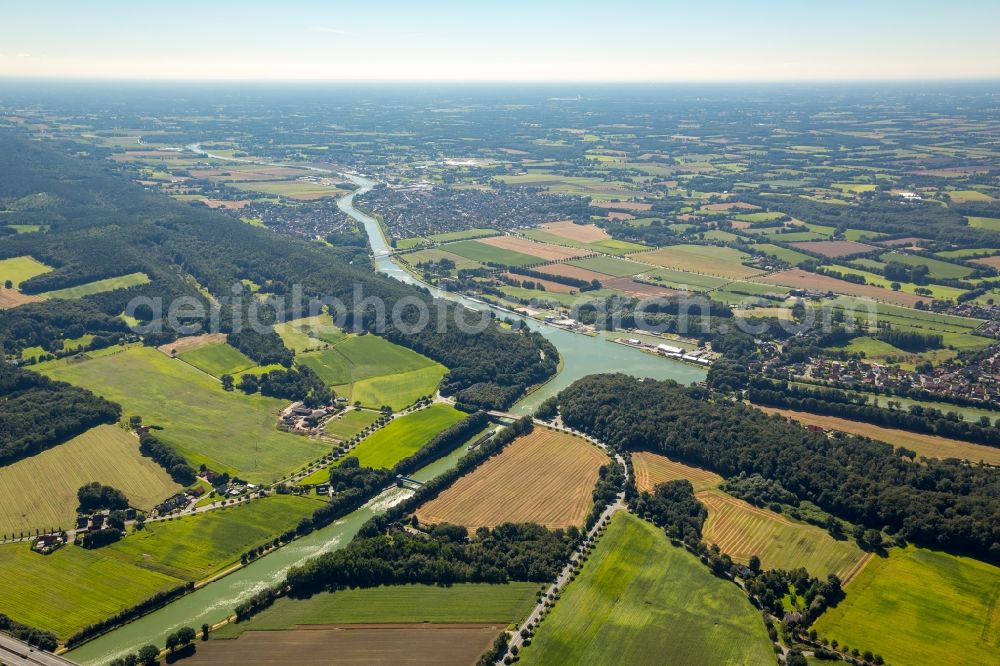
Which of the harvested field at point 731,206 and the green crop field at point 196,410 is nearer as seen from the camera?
the green crop field at point 196,410

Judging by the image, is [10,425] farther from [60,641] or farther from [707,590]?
[707,590]

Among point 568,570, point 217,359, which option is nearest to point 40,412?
point 217,359

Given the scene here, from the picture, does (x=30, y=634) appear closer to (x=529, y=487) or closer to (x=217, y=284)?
(x=529, y=487)

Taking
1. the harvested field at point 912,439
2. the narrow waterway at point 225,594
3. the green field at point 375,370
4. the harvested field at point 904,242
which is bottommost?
the narrow waterway at point 225,594

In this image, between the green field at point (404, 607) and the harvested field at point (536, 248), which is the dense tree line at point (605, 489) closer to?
the green field at point (404, 607)

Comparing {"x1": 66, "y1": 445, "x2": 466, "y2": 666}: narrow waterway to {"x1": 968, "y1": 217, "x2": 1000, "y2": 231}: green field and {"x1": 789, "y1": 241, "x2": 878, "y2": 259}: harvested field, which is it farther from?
{"x1": 968, "y1": 217, "x2": 1000, "y2": 231}: green field

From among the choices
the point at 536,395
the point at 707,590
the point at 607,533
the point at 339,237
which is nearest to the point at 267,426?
the point at 536,395

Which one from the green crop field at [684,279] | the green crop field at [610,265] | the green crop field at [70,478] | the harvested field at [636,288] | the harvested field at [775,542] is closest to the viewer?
the harvested field at [775,542]

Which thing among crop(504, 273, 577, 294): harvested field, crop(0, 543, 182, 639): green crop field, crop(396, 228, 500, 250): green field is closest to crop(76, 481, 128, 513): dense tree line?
crop(0, 543, 182, 639): green crop field

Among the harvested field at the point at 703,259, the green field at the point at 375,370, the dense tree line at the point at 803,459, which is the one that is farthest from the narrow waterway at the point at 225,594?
the harvested field at the point at 703,259
